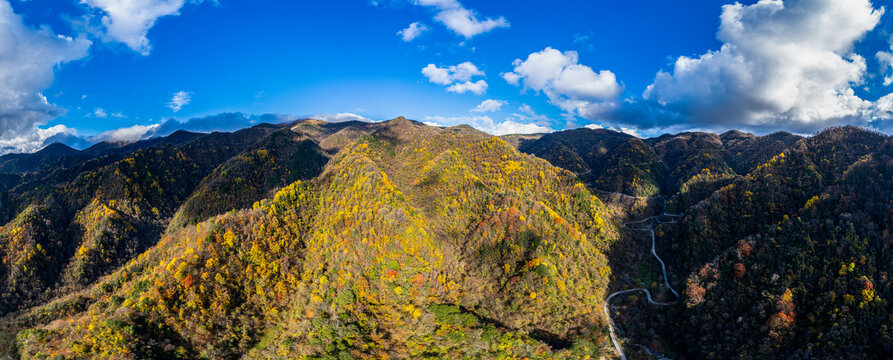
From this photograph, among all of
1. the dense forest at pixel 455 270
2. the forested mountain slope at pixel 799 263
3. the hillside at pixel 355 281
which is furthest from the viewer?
the hillside at pixel 355 281

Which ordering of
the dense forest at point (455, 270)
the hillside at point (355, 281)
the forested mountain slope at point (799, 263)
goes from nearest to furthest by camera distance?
the forested mountain slope at point (799, 263) → the dense forest at point (455, 270) → the hillside at point (355, 281)

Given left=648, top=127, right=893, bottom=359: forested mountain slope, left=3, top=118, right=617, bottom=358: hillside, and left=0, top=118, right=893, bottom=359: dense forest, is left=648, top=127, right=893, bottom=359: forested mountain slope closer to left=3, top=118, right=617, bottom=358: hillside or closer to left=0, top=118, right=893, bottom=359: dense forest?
left=0, top=118, right=893, bottom=359: dense forest

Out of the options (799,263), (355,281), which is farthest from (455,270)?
(799,263)

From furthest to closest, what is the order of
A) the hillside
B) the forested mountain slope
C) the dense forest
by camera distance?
the hillside, the dense forest, the forested mountain slope

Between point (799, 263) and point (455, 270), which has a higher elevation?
point (799, 263)

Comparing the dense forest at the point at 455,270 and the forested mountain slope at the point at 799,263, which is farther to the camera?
the dense forest at the point at 455,270

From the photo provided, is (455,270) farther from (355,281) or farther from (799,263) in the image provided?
(799,263)

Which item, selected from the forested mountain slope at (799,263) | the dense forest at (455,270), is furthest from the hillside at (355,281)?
the forested mountain slope at (799,263)

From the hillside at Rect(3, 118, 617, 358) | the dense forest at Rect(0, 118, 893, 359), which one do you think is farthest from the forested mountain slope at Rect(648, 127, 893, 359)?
the hillside at Rect(3, 118, 617, 358)

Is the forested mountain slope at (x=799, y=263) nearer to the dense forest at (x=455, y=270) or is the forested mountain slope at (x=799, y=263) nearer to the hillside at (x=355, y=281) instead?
the dense forest at (x=455, y=270)
